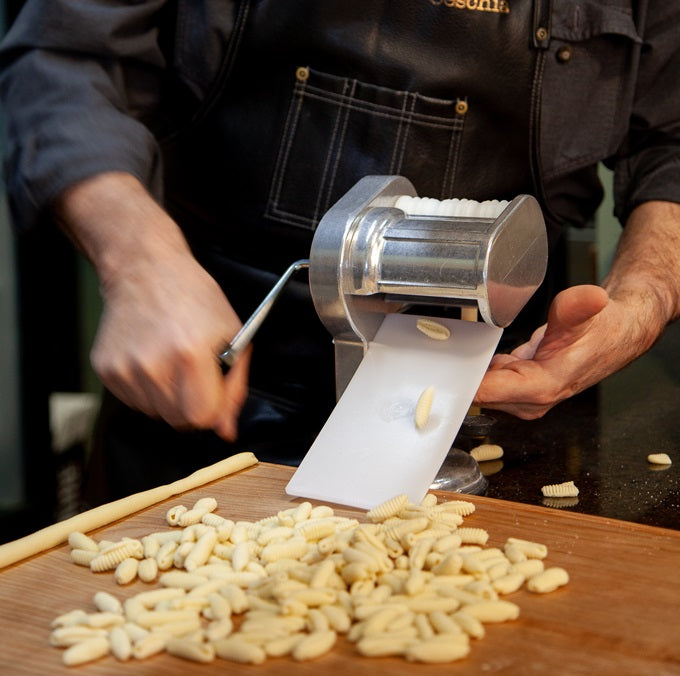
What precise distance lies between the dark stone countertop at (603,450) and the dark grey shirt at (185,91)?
0.31 m

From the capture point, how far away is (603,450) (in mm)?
1206

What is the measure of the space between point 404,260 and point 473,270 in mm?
73

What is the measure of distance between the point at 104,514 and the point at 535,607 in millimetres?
448

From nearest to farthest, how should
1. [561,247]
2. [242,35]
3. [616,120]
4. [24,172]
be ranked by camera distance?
[24,172], [242,35], [616,120], [561,247]

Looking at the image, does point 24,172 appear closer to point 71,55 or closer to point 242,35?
point 71,55

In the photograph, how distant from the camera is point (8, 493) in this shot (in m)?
2.62

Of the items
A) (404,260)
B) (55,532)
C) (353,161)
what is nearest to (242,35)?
(353,161)

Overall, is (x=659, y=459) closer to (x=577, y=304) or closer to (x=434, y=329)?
(x=577, y=304)

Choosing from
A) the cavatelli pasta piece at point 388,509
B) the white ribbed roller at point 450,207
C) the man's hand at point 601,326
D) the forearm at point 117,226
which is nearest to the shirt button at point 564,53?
the man's hand at point 601,326

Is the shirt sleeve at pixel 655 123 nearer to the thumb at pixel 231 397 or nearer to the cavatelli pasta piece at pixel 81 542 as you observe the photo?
the thumb at pixel 231 397

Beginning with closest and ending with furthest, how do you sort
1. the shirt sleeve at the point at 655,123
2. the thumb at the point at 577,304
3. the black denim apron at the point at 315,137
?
the thumb at the point at 577,304, the black denim apron at the point at 315,137, the shirt sleeve at the point at 655,123

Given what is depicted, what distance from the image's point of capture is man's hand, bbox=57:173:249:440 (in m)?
0.95

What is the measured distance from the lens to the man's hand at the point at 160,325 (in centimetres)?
95

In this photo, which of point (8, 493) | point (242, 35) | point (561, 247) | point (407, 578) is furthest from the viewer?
point (8, 493)
